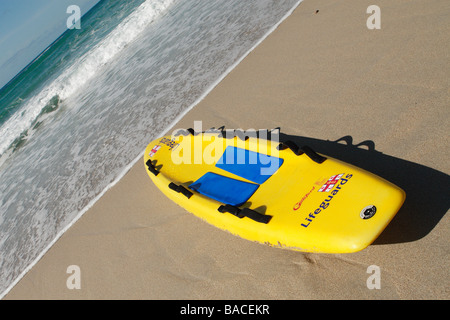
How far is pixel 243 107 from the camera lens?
19.5 feet

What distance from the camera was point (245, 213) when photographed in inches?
130

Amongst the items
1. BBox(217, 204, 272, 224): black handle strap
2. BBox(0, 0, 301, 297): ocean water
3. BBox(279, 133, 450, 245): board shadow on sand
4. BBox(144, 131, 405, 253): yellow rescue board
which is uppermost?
BBox(217, 204, 272, 224): black handle strap

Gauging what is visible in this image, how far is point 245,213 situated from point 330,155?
1537mm

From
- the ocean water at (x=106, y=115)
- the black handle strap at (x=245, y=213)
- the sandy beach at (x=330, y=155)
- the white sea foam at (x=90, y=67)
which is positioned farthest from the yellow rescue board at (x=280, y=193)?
the white sea foam at (x=90, y=67)

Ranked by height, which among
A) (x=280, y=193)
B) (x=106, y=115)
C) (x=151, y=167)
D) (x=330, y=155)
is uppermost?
(x=151, y=167)

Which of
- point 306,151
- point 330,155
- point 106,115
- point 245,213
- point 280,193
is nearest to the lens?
point 245,213

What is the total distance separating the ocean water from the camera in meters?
6.24

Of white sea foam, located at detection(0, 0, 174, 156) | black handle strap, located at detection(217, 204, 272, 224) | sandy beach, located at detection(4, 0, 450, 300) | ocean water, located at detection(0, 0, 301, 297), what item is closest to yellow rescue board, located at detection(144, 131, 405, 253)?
black handle strap, located at detection(217, 204, 272, 224)

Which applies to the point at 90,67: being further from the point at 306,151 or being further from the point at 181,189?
the point at 306,151

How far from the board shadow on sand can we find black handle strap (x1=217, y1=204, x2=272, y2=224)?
3.22 feet

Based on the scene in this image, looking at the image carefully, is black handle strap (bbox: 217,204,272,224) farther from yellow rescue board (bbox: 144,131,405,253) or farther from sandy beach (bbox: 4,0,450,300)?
sandy beach (bbox: 4,0,450,300)

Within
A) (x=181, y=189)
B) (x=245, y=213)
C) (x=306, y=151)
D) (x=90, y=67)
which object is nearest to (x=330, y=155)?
(x=306, y=151)
